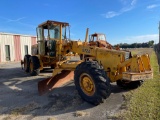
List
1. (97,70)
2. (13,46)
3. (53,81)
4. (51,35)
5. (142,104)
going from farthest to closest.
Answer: (13,46) → (51,35) → (53,81) → (97,70) → (142,104)

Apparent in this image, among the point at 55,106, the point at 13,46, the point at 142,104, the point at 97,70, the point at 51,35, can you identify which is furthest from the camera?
the point at 13,46

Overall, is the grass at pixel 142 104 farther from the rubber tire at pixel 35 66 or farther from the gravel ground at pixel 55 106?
the rubber tire at pixel 35 66

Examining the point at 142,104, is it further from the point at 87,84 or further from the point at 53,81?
the point at 53,81

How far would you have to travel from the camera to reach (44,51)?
9711mm

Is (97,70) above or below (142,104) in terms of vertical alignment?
above

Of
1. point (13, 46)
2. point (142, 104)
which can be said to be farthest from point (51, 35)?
point (13, 46)

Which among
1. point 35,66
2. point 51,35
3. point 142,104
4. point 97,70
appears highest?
point 51,35

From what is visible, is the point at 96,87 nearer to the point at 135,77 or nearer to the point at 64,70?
the point at 135,77

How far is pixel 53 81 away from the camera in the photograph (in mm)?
6719

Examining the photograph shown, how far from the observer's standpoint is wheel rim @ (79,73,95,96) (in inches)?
198

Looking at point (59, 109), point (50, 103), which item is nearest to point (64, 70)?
point (50, 103)

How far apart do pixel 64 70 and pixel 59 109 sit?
7.06ft

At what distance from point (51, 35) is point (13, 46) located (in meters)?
15.7

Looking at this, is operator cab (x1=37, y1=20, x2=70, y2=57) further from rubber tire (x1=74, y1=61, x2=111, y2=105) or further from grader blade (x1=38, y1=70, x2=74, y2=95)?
rubber tire (x1=74, y1=61, x2=111, y2=105)
